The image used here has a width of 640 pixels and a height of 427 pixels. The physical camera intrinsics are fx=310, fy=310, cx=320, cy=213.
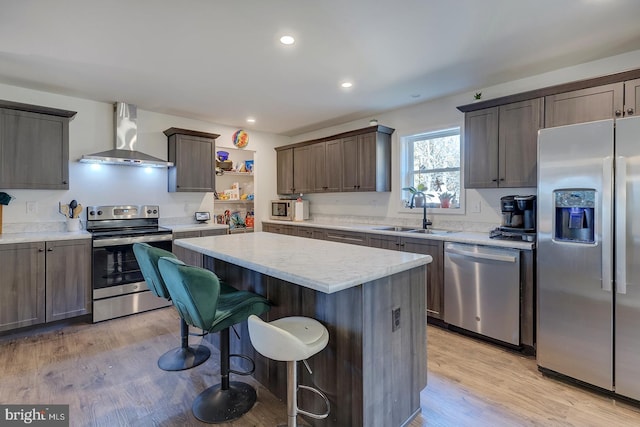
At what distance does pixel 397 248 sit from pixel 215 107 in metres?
3.00

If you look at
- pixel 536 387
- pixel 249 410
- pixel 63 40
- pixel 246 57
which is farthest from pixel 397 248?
pixel 63 40

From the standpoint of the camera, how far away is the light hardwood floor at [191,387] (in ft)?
6.24

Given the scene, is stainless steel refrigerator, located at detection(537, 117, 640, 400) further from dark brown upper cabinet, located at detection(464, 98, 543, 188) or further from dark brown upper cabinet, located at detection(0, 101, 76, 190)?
dark brown upper cabinet, located at detection(0, 101, 76, 190)

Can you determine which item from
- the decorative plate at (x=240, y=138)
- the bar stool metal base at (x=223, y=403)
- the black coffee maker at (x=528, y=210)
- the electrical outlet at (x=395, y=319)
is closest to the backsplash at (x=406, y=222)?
the black coffee maker at (x=528, y=210)

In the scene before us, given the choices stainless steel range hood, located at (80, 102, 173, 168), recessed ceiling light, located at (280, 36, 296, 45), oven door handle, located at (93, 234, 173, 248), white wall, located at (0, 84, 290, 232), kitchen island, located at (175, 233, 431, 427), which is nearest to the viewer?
kitchen island, located at (175, 233, 431, 427)

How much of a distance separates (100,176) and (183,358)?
2.78 metres

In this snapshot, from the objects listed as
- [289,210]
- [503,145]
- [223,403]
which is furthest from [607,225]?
[289,210]

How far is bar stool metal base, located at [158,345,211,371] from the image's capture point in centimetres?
248

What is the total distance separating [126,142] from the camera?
4.02 metres

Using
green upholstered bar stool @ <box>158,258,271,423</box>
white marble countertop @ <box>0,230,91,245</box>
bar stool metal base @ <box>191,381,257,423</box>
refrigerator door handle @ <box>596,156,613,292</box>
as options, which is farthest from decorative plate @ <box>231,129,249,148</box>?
refrigerator door handle @ <box>596,156,613,292</box>

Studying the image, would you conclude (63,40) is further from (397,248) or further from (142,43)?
(397,248)

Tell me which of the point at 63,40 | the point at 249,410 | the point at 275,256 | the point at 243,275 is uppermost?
the point at 63,40

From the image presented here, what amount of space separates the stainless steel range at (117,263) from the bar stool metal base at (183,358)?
129cm

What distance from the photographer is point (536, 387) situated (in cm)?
222
